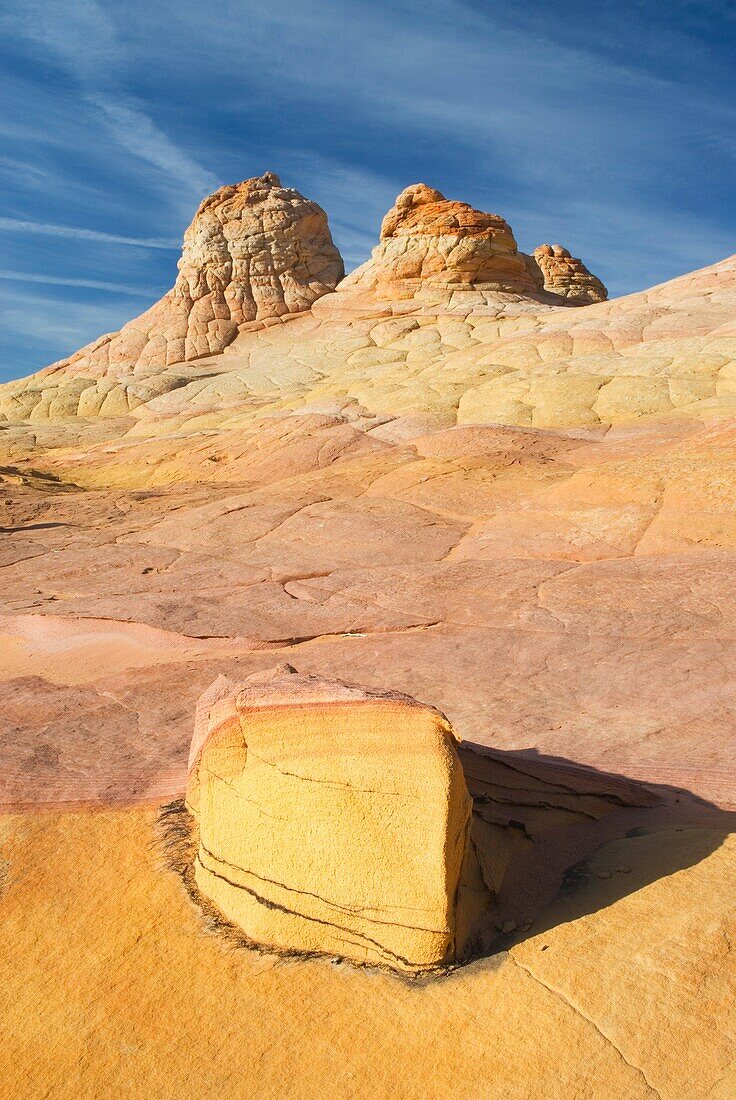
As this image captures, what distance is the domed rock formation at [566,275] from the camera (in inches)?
1784

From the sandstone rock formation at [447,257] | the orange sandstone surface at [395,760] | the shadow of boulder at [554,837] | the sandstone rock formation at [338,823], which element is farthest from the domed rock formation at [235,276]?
the sandstone rock formation at [338,823]

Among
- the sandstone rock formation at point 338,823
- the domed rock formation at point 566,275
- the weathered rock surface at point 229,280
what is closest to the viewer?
the sandstone rock formation at point 338,823

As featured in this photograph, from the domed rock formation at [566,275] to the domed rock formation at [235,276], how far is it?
17.5 metres

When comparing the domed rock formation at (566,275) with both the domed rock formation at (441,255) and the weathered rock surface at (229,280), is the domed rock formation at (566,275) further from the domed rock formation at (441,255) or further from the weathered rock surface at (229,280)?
the weathered rock surface at (229,280)

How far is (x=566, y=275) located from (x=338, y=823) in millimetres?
47314

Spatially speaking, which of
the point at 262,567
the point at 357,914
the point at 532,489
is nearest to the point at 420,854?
the point at 357,914

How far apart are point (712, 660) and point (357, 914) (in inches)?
150

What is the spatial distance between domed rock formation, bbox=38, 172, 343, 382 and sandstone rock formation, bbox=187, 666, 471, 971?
1155 inches

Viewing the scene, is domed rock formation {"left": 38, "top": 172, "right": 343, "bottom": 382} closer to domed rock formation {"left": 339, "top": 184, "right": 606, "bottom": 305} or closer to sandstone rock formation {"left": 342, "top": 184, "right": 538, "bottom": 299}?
domed rock formation {"left": 339, "top": 184, "right": 606, "bottom": 305}

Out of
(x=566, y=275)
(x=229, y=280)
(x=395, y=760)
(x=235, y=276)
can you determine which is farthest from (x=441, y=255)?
(x=395, y=760)

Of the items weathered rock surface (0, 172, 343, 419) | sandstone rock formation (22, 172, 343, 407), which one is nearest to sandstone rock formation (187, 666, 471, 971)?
weathered rock surface (0, 172, 343, 419)

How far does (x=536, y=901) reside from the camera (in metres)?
3.36

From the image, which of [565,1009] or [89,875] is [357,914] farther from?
[89,875]

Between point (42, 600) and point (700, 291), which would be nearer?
point (42, 600)
